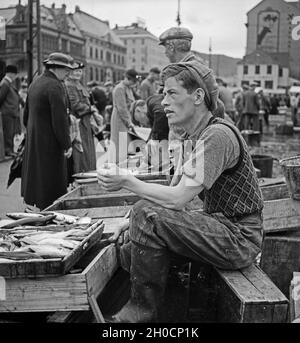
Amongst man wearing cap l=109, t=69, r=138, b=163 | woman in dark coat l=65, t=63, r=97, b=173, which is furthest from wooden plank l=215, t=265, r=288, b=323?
man wearing cap l=109, t=69, r=138, b=163

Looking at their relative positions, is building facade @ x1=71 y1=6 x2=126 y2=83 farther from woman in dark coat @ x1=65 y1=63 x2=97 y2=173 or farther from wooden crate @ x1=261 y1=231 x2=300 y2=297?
wooden crate @ x1=261 y1=231 x2=300 y2=297

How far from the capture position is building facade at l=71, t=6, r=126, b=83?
3863 inches

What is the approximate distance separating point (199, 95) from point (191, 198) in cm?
59

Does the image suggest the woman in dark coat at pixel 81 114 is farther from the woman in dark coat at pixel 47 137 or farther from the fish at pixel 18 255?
the fish at pixel 18 255

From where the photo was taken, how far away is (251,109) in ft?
61.2

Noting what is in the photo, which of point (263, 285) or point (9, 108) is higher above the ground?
point (9, 108)

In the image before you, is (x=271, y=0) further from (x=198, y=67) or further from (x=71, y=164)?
(x=198, y=67)

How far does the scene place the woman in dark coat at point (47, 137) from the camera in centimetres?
570

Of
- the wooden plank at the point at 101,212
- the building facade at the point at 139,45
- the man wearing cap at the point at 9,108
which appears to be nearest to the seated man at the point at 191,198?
the wooden plank at the point at 101,212

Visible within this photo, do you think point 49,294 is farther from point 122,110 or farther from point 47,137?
point 122,110

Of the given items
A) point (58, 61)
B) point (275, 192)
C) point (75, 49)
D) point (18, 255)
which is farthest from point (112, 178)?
point (75, 49)

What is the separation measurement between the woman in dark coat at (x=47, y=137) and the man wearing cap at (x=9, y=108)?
6.50m
